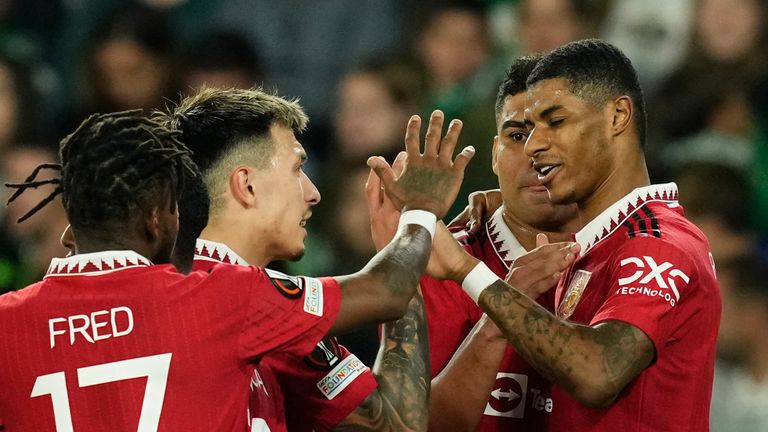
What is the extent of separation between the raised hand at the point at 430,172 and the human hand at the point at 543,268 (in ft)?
1.26

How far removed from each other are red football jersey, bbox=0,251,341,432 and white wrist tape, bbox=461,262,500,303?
2.34 ft

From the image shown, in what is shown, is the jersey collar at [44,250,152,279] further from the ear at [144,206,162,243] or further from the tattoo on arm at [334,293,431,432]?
the tattoo on arm at [334,293,431,432]

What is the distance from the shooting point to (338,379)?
3.25 meters

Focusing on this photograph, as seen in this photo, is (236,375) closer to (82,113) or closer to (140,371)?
(140,371)

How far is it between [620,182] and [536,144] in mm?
290

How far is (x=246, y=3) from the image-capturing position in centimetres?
698

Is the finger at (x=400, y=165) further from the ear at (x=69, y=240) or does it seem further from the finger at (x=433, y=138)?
the ear at (x=69, y=240)

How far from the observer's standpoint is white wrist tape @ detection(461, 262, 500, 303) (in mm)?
3162

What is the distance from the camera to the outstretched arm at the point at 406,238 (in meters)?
2.89

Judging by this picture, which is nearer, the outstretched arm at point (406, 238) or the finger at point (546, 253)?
the outstretched arm at point (406, 238)

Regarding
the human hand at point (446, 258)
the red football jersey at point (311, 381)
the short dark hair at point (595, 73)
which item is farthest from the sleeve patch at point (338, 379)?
the short dark hair at point (595, 73)

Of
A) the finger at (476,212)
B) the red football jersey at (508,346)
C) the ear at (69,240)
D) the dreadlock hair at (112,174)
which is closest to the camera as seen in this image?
the dreadlock hair at (112,174)

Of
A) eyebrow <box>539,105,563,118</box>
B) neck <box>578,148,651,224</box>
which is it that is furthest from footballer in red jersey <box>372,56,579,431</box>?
eyebrow <box>539,105,563,118</box>

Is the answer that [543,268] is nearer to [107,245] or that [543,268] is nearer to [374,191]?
[374,191]
